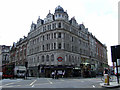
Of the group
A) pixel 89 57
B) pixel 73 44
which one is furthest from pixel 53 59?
pixel 89 57

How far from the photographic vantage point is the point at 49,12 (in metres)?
49.2

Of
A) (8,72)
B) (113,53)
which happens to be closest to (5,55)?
(8,72)

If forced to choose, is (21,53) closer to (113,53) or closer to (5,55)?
(5,55)

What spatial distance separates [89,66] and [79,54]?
15.9 metres

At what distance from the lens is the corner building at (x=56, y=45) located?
144 feet

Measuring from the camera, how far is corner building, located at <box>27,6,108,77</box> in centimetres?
4385

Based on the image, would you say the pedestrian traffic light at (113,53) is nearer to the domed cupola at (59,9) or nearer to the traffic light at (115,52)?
the traffic light at (115,52)

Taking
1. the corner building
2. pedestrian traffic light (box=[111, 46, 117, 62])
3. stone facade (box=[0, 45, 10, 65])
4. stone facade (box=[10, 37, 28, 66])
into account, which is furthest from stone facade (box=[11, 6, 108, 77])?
stone facade (box=[0, 45, 10, 65])

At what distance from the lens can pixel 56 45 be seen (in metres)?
43.9

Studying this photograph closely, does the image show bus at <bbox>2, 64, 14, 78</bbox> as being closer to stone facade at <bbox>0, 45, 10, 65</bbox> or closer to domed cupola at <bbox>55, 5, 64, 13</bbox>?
domed cupola at <bbox>55, 5, 64, 13</bbox>

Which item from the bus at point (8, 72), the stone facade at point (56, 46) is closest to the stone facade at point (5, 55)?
the stone facade at point (56, 46)

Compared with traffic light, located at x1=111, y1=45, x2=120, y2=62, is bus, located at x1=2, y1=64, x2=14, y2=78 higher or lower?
lower

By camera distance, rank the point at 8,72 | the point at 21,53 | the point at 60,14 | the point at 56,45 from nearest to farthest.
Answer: the point at 8,72, the point at 56,45, the point at 60,14, the point at 21,53

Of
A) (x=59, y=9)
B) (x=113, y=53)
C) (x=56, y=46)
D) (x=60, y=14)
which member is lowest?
(x=113, y=53)
